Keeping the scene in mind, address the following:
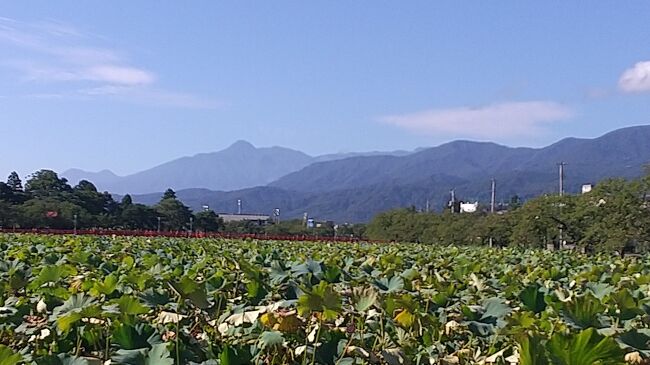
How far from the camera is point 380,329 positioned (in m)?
3.39

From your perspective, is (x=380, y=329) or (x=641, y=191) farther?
(x=641, y=191)

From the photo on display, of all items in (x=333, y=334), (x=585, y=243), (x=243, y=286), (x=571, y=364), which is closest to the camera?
(x=571, y=364)

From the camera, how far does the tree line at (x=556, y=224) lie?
32906mm

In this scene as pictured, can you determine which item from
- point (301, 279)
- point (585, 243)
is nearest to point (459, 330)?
point (301, 279)

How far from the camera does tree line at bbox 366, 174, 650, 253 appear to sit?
108 ft

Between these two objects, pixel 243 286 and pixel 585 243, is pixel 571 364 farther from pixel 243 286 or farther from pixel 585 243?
pixel 585 243

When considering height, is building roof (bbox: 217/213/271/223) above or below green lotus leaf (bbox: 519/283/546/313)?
below

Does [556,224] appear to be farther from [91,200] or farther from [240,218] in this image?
[240,218]

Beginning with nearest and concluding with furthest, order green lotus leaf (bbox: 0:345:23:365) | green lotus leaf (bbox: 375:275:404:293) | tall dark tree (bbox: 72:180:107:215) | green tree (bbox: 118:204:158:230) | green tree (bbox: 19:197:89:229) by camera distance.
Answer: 1. green lotus leaf (bbox: 0:345:23:365)
2. green lotus leaf (bbox: 375:275:404:293)
3. green tree (bbox: 19:197:89:229)
4. green tree (bbox: 118:204:158:230)
5. tall dark tree (bbox: 72:180:107:215)

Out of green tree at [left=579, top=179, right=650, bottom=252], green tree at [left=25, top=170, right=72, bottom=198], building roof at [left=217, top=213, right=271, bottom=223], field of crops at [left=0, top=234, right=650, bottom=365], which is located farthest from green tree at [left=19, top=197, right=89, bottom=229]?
field of crops at [left=0, top=234, right=650, bottom=365]

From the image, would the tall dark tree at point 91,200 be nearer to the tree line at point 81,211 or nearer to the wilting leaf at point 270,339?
the tree line at point 81,211

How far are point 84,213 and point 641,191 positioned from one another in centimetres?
2822

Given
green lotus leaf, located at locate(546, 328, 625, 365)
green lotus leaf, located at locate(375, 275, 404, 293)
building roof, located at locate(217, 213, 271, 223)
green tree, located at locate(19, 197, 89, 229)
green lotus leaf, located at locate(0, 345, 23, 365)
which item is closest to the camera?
green lotus leaf, located at locate(546, 328, 625, 365)

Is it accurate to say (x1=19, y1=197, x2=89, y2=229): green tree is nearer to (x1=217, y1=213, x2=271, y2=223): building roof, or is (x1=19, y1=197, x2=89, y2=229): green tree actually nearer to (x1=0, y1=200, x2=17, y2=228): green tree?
(x1=0, y1=200, x2=17, y2=228): green tree
